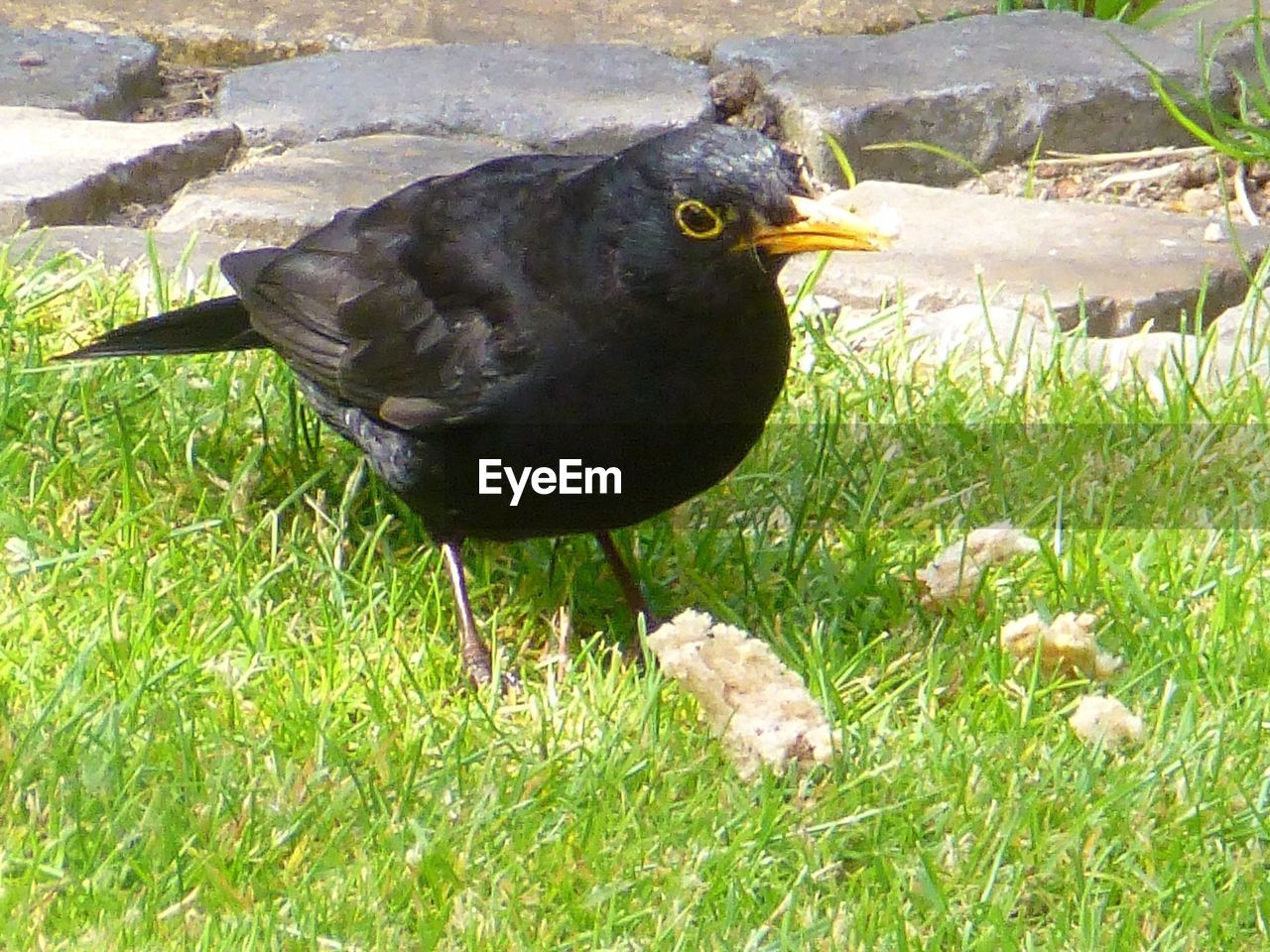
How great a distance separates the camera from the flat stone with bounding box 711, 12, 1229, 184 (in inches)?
210

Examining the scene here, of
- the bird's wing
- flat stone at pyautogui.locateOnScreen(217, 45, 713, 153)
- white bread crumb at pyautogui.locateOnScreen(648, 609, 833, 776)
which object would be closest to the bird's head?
the bird's wing

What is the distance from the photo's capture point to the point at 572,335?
3.14 meters

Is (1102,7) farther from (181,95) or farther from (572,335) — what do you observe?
(572,335)

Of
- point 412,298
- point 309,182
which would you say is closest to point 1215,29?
point 309,182

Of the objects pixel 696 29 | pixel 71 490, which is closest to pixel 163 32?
pixel 696 29

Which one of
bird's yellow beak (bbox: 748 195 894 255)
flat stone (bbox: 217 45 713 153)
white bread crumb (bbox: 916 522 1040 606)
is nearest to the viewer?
bird's yellow beak (bbox: 748 195 894 255)

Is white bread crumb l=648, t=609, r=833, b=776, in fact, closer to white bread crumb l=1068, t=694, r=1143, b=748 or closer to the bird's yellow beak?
white bread crumb l=1068, t=694, r=1143, b=748

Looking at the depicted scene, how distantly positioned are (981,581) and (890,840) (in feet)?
2.47

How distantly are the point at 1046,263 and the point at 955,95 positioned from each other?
2.58ft

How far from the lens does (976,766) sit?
2.96m

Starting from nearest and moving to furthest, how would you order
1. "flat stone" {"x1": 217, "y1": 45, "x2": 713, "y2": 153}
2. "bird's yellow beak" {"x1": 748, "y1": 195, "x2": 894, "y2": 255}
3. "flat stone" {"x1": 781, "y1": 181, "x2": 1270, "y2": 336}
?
1. "bird's yellow beak" {"x1": 748, "y1": 195, "x2": 894, "y2": 255}
2. "flat stone" {"x1": 781, "y1": 181, "x2": 1270, "y2": 336}
3. "flat stone" {"x1": 217, "y1": 45, "x2": 713, "y2": 153}

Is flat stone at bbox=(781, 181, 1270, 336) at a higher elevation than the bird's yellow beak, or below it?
below

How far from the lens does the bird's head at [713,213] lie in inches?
114

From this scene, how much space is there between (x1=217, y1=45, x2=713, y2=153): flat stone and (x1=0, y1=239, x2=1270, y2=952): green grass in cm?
108
